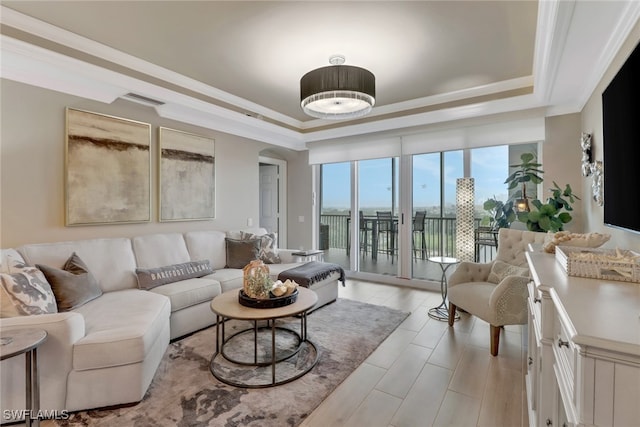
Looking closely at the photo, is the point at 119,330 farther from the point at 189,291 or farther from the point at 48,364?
the point at 189,291

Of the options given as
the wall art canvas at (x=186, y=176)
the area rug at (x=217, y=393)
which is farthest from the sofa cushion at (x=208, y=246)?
the area rug at (x=217, y=393)

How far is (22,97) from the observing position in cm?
255

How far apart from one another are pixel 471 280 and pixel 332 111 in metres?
2.34

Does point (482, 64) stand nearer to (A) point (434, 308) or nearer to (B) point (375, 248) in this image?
(A) point (434, 308)

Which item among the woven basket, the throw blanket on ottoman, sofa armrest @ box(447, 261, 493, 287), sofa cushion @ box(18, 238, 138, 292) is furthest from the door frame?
the woven basket

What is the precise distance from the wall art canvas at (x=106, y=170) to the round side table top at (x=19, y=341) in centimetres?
153

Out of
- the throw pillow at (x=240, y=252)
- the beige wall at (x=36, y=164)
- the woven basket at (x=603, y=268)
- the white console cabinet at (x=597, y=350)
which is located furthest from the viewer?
the throw pillow at (x=240, y=252)

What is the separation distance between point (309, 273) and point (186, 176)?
6.86 feet

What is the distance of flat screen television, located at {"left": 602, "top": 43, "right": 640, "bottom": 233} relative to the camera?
1.35m

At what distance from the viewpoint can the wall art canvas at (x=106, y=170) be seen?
9.37ft

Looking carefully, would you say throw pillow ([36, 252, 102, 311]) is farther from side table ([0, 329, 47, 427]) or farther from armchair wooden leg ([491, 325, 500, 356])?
armchair wooden leg ([491, 325, 500, 356])

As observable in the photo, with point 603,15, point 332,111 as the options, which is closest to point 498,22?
point 603,15

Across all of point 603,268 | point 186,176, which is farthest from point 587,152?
point 186,176

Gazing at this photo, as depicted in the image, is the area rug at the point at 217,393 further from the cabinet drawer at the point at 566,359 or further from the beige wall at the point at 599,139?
the beige wall at the point at 599,139
